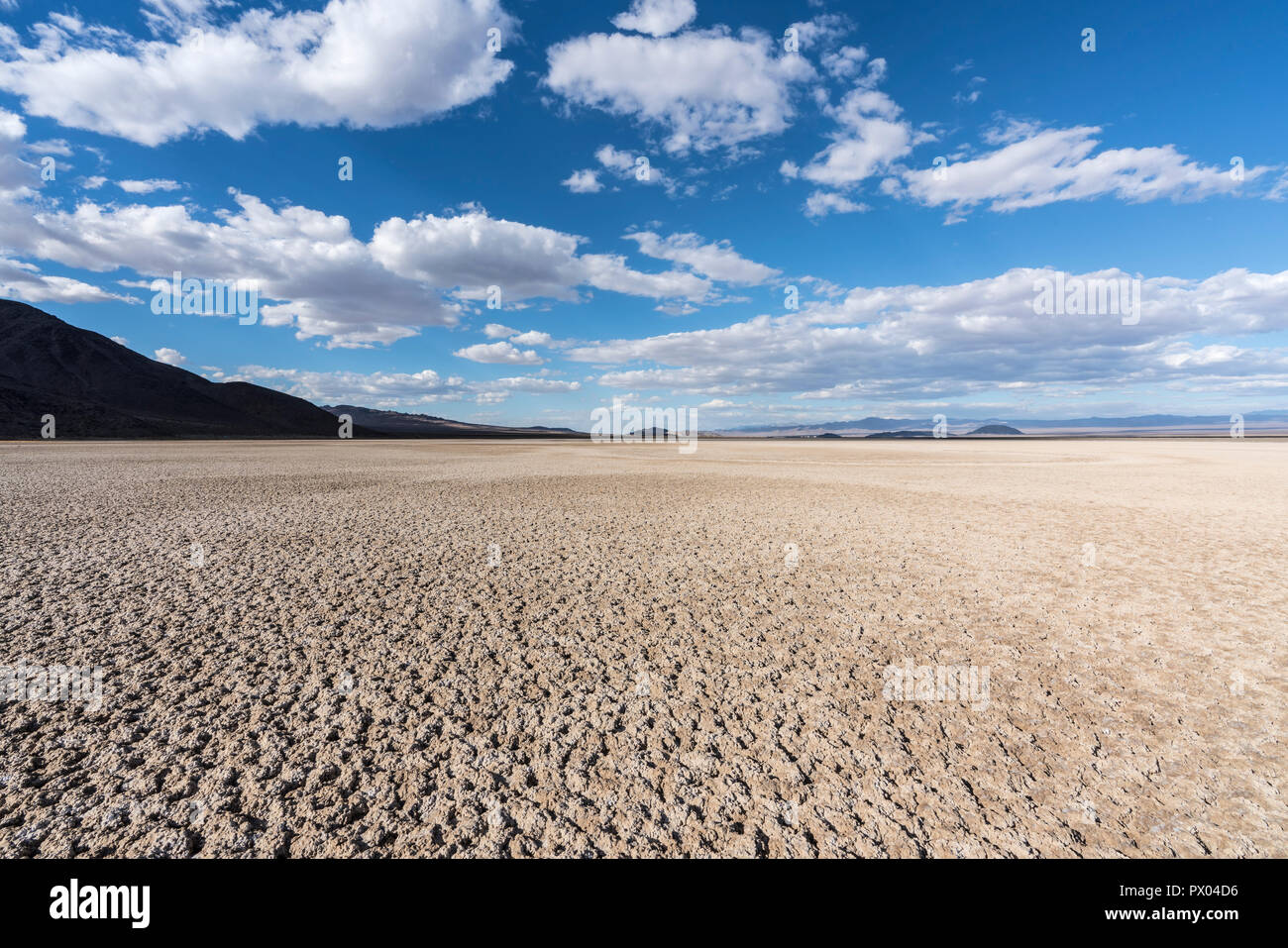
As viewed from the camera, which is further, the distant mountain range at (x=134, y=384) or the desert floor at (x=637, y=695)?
the distant mountain range at (x=134, y=384)

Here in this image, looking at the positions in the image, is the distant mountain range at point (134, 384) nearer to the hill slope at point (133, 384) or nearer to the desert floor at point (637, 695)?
the hill slope at point (133, 384)

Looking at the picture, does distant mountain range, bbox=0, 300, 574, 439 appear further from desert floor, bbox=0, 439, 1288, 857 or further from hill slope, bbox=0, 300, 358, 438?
desert floor, bbox=0, 439, 1288, 857

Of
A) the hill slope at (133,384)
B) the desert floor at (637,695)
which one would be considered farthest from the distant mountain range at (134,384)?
the desert floor at (637,695)

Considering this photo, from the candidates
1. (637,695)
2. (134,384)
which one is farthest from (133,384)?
(637,695)

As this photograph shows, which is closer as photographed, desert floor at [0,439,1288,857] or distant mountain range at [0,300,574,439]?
desert floor at [0,439,1288,857]

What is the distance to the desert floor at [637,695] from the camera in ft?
10.3

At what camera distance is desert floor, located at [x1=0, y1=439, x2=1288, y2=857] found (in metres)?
3.15

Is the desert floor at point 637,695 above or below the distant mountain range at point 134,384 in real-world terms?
below

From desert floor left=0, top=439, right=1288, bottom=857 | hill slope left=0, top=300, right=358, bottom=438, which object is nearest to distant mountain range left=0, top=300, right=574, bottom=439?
hill slope left=0, top=300, right=358, bottom=438

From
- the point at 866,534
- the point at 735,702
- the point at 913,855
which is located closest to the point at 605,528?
the point at 866,534
